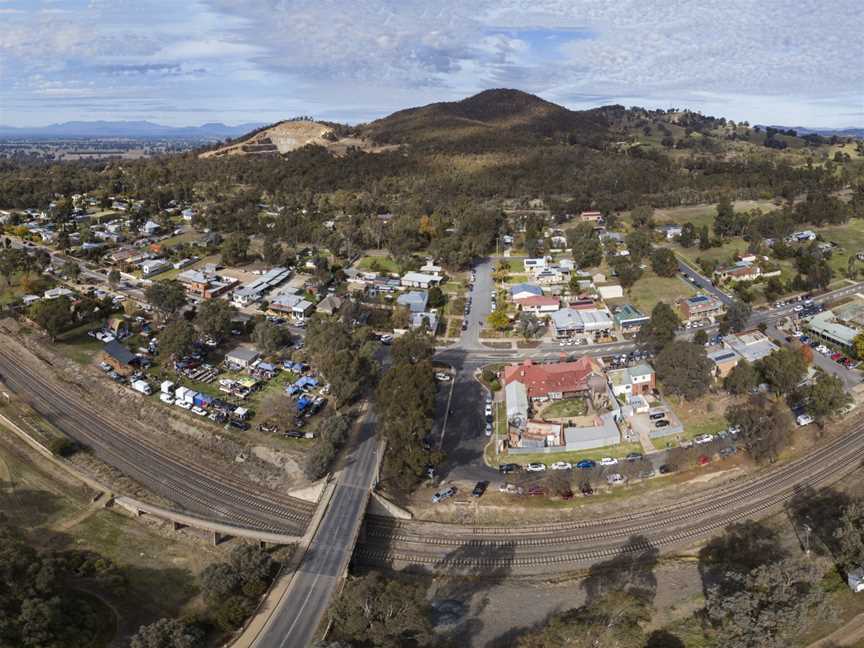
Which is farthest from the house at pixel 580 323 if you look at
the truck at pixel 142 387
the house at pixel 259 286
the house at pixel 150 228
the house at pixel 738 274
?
the house at pixel 150 228

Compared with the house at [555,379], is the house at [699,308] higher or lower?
higher

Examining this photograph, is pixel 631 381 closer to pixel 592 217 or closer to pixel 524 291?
pixel 524 291

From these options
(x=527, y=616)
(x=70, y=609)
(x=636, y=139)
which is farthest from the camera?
(x=636, y=139)

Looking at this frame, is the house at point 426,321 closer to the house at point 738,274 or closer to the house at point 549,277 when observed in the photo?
the house at point 549,277

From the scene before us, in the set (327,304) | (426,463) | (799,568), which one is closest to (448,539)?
(426,463)

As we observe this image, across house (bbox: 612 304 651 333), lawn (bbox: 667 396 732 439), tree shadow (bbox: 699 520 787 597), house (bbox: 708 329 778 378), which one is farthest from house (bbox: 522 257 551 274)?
tree shadow (bbox: 699 520 787 597)

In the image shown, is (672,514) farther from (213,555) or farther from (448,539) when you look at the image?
(213,555)
